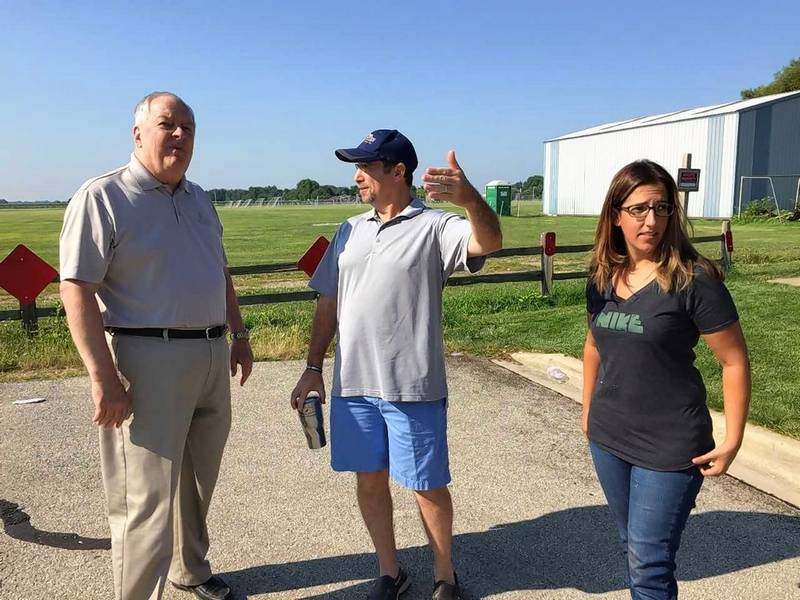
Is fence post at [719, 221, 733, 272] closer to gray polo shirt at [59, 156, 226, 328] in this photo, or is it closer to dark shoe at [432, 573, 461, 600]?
dark shoe at [432, 573, 461, 600]

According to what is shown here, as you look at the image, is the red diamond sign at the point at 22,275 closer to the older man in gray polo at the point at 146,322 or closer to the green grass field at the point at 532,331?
the green grass field at the point at 532,331

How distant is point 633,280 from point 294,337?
18.4 ft

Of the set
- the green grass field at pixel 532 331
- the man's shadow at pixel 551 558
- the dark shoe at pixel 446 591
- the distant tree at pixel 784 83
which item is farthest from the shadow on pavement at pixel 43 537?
the distant tree at pixel 784 83

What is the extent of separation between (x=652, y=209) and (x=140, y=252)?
5.95ft

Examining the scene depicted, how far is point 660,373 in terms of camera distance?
2168 millimetres

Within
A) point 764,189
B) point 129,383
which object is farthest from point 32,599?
point 764,189

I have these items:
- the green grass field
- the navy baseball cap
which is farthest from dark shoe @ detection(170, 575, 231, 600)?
the green grass field

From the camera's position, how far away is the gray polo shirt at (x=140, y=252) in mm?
2318

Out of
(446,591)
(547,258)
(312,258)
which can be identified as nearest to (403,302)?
(446,591)

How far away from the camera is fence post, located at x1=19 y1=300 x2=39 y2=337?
24.0 feet

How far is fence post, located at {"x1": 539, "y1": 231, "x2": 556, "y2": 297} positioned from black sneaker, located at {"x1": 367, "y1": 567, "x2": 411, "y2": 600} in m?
8.20

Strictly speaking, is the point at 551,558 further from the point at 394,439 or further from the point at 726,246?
the point at 726,246

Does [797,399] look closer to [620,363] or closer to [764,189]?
[620,363]

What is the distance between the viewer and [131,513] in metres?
2.48
